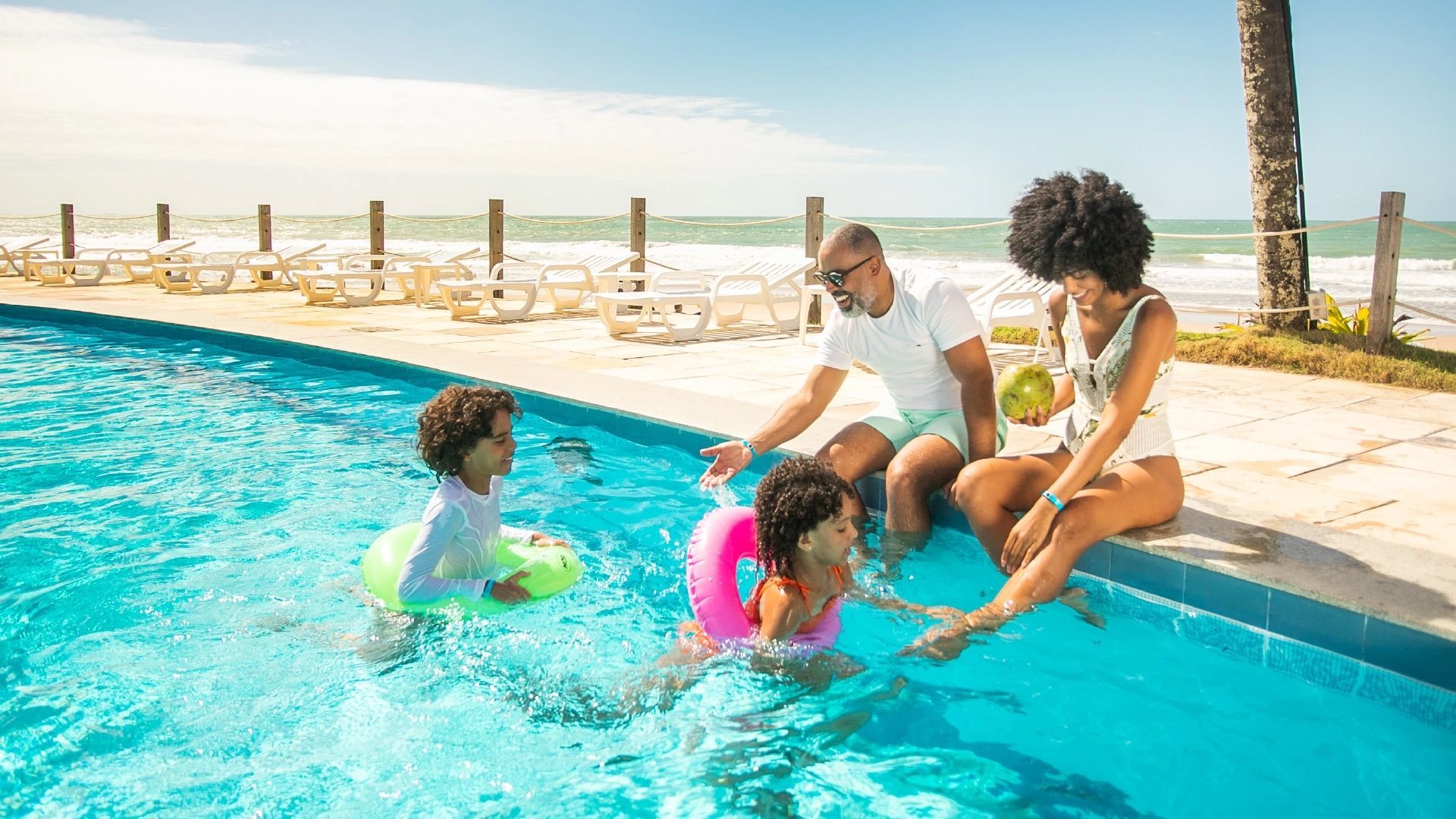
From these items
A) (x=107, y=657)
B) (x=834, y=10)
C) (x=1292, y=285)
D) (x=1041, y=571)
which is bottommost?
(x=107, y=657)

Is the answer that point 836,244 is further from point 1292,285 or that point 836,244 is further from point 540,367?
point 1292,285

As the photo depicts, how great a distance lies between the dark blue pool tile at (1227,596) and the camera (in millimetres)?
3102

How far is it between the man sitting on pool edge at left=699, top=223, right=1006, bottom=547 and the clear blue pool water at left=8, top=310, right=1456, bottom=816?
38 centimetres

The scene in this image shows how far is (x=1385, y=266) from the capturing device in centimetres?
746

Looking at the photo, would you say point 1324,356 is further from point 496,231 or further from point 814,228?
point 496,231

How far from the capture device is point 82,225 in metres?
50.3

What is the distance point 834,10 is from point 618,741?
25.8 meters

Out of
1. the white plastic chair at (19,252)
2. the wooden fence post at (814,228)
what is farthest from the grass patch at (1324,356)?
the white plastic chair at (19,252)

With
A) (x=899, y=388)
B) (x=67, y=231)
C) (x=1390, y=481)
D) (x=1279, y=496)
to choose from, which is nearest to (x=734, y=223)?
(x=899, y=388)

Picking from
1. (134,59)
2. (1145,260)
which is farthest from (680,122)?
(1145,260)

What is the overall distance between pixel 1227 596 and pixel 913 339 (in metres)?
1.42

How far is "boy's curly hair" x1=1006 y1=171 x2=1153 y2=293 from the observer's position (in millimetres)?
3154

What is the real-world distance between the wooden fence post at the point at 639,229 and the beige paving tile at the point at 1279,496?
949 centimetres

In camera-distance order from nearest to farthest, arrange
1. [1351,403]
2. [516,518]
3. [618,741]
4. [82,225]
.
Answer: [618,741] < [516,518] < [1351,403] < [82,225]
